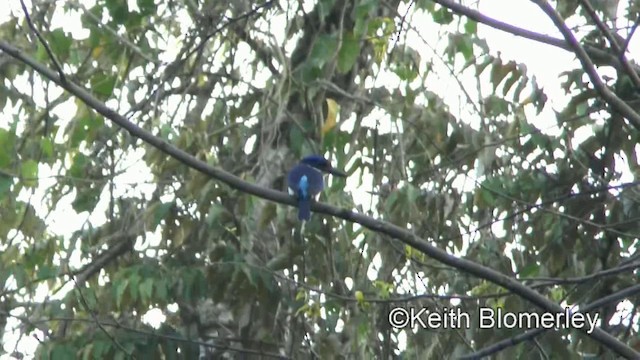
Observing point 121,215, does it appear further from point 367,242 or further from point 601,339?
point 601,339

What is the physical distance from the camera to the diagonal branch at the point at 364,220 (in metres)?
3.96

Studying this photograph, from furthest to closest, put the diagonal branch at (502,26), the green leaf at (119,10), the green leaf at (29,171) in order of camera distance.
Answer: the green leaf at (119,10) → the green leaf at (29,171) → the diagonal branch at (502,26)

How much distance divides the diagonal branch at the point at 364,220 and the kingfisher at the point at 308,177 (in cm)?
93

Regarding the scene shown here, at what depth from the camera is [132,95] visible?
6750 mm

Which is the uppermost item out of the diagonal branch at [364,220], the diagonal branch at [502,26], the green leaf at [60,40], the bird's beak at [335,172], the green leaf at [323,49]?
the green leaf at [323,49]

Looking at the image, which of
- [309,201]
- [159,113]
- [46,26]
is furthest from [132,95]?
[309,201]

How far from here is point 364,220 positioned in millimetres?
4191

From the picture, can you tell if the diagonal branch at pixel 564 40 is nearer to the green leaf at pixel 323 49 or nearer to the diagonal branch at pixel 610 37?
the diagonal branch at pixel 610 37

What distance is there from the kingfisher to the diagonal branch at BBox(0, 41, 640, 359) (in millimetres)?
933

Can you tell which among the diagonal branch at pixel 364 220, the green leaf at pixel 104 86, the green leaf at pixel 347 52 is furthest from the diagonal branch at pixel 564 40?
the green leaf at pixel 104 86

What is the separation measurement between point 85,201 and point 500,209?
2042mm

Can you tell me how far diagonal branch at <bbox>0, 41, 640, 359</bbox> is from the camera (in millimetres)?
3965

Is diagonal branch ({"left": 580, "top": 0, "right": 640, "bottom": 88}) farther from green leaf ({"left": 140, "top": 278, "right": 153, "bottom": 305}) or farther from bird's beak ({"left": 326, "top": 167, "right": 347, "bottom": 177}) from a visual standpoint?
green leaf ({"left": 140, "top": 278, "right": 153, "bottom": 305})

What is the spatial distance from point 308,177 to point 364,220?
65.6 inches
